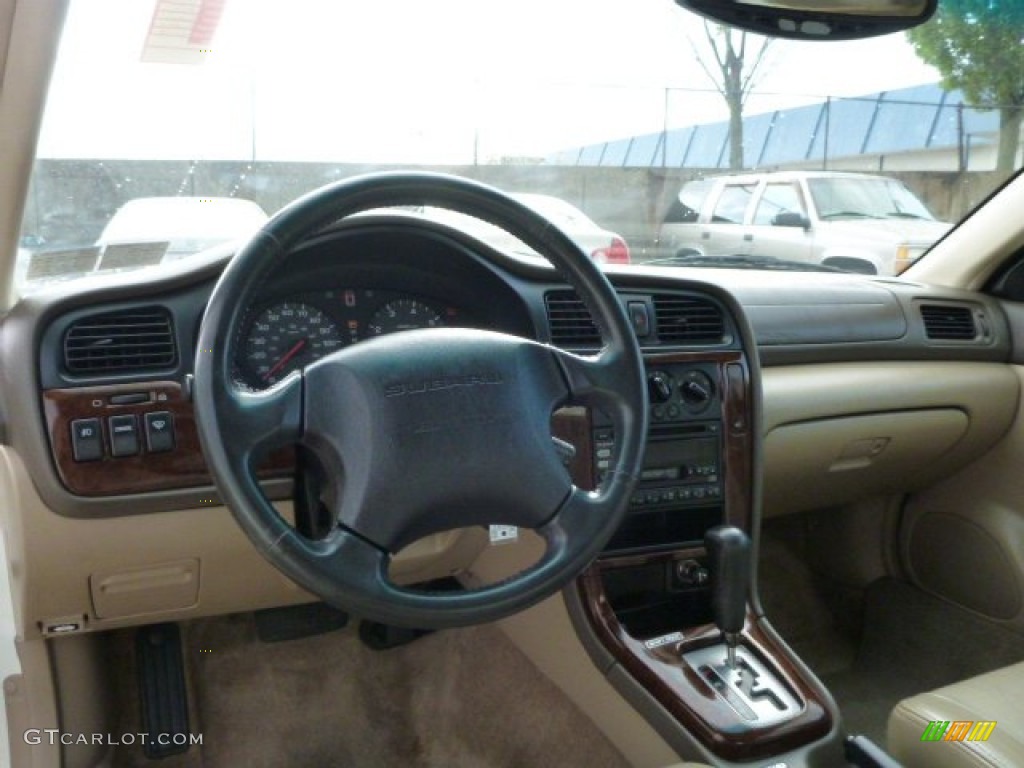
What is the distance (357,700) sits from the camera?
2512 millimetres

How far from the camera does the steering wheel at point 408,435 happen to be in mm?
1179

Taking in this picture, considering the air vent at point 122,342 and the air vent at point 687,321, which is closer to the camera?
the air vent at point 122,342

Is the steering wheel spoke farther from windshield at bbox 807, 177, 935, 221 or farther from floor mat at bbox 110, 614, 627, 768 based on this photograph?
windshield at bbox 807, 177, 935, 221

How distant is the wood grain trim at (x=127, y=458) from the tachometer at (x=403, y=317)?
28 cm

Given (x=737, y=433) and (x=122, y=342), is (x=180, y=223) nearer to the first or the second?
(x=122, y=342)

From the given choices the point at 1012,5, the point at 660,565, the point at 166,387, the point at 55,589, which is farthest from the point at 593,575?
the point at 1012,5

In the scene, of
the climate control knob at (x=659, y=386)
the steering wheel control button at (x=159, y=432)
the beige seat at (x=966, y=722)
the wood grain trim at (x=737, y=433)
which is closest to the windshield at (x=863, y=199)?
the wood grain trim at (x=737, y=433)

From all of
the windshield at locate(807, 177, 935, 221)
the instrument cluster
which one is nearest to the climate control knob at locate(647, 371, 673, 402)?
the instrument cluster

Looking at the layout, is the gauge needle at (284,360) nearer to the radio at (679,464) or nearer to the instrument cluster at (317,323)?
the instrument cluster at (317,323)

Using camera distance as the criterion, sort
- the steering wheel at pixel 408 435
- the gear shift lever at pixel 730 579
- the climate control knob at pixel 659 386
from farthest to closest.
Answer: the climate control knob at pixel 659 386 → the gear shift lever at pixel 730 579 → the steering wheel at pixel 408 435

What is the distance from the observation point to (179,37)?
170 centimetres

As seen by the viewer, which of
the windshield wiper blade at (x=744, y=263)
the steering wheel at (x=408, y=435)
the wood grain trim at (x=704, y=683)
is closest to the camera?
the steering wheel at (x=408, y=435)

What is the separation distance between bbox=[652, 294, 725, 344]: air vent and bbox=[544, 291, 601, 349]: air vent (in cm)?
20

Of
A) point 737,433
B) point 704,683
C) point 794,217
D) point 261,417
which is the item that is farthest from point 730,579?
point 794,217
